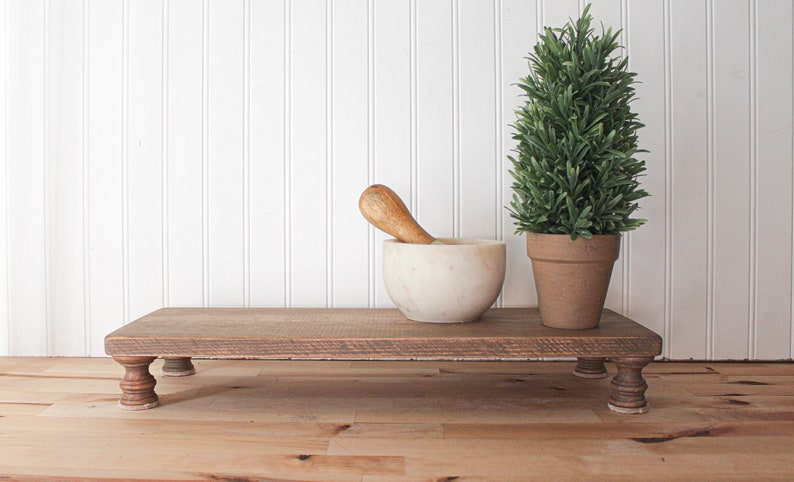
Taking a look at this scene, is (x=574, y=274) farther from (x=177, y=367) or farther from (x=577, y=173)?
(x=177, y=367)

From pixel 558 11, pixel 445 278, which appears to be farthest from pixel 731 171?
pixel 445 278

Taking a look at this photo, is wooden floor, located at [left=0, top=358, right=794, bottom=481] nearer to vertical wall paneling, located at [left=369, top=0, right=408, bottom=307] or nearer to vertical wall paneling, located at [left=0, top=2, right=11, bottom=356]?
vertical wall paneling, located at [left=0, top=2, right=11, bottom=356]

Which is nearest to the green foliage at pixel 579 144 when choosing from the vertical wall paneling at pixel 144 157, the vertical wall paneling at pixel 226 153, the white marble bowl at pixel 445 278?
the white marble bowl at pixel 445 278

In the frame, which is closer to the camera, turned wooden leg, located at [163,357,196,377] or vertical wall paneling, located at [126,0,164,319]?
turned wooden leg, located at [163,357,196,377]

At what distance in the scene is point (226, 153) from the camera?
1.28 m

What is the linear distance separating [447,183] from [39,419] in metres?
0.82

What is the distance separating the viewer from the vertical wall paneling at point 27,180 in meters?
1.27

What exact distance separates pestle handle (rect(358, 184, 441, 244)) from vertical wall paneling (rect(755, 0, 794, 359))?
731 millimetres

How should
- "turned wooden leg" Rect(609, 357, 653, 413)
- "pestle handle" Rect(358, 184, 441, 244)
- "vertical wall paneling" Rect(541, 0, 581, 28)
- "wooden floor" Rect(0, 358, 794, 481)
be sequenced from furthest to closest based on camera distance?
1. "vertical wall paneling" Rect(541, 0, 581, 28)
2. "pestle handle" Rect(358, 184, 441, 244)
3. "turned wooden leg" Rect(609, 357, 653, 413)
4. "wooden floor" Rect(0, 358, 794, 481)

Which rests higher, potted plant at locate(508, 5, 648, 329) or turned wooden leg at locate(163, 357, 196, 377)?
potted plant at locate(508, 5, 648, 329)

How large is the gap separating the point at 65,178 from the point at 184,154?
249 millimetres

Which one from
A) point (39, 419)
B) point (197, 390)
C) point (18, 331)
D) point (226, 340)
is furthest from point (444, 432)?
point (18, 331)

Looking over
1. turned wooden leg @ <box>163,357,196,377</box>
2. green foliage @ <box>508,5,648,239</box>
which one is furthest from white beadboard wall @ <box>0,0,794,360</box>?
green foliage @ <box>508,5,648,239</box>

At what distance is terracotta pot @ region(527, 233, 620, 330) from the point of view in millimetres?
976
